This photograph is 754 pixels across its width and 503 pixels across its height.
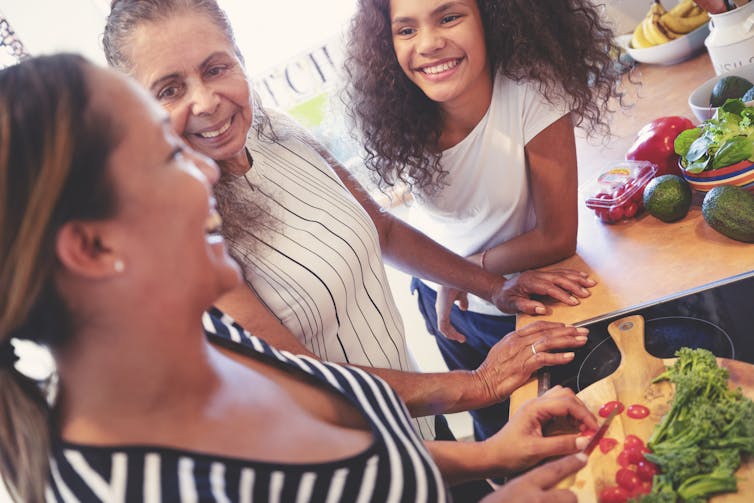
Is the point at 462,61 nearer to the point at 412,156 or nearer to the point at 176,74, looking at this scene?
the point at 412,156

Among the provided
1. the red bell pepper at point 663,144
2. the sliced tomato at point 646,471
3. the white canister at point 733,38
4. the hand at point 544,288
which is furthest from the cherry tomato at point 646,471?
the white canister at point 733,38

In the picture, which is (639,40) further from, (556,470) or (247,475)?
(247,475)

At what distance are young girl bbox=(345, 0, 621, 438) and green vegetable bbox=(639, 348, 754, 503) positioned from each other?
0.41 metres

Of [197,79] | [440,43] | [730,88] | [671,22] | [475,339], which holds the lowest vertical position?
[475,339]

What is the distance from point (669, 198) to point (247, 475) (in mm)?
1093

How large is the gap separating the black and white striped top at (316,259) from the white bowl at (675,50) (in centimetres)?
136

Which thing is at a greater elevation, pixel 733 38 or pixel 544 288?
pixel 733 38

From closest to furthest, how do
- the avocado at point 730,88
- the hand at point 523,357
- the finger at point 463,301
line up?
the hand at point 523,357 → the avocado at point 730,88 → the finger at point 463,301

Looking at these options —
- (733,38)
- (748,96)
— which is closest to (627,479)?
(748,96)

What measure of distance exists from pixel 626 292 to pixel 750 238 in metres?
0.24

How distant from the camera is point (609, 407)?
1.05 m

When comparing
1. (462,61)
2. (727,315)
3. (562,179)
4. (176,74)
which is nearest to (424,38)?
(462,61)

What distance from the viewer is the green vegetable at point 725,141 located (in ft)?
4.41

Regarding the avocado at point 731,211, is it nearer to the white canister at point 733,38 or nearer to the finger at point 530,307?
the finger at point 530,307
